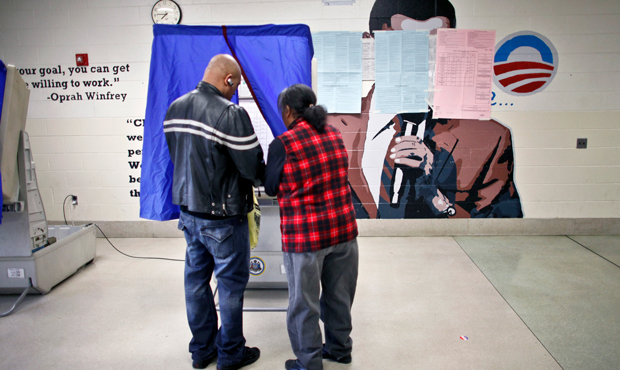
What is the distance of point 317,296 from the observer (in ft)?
5.43

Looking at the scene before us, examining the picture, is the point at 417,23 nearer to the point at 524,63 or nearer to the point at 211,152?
the point at 524,63

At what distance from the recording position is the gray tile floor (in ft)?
6.21

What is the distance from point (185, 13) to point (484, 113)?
9.93ft

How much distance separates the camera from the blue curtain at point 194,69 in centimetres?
194

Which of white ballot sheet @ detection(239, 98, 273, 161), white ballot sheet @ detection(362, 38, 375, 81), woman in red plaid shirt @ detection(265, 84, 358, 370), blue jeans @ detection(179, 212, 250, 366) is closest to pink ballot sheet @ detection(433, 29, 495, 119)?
white ballot sheet @ detection(362, 38, 375, 81)

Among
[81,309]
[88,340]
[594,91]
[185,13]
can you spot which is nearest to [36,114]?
[185,13]

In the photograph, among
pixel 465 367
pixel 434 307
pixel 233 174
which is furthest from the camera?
pixel 434 307

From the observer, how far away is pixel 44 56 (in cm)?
367

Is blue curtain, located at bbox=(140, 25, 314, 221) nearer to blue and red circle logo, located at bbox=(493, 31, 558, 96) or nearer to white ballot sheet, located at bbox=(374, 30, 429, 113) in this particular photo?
white ballot sheet, located at bbox=(374, 30, 429, 113)

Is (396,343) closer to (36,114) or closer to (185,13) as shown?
(185,13)

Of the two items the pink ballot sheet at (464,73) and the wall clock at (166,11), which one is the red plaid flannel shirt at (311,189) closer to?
the pink ballot sheet at (464,73)

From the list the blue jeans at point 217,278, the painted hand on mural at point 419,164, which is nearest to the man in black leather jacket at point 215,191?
the blue jeans at point 217,278

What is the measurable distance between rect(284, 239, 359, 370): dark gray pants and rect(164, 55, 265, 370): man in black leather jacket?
273 mm

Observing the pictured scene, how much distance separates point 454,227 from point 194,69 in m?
2.95
